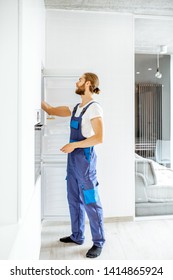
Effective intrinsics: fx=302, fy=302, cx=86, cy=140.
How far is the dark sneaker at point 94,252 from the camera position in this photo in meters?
2.39

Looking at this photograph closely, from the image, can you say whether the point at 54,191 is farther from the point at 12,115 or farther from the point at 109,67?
the point at 12,115

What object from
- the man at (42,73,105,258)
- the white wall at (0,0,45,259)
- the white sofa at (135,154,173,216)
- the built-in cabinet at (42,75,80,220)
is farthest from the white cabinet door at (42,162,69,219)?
the white wall at (0,0,45,259)

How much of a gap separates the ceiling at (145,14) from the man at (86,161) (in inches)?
36.1

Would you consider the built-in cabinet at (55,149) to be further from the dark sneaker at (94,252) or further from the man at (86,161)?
the dark sneaker at (94,252)

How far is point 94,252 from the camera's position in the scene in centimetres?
242

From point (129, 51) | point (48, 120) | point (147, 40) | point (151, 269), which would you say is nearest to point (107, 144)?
point (48, 120)

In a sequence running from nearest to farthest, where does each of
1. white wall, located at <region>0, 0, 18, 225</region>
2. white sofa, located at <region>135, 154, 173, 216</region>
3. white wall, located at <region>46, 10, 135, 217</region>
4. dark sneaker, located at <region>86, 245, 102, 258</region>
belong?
white wall, located at <region>0, 0, 18, 225</region>, dark sneaker, located at <region>86, 245, 102, 258</region>, white wall, located at <region>46, 10, 135, 217</region>, white sofa, located at <region>135, 154, 173, 216</region>

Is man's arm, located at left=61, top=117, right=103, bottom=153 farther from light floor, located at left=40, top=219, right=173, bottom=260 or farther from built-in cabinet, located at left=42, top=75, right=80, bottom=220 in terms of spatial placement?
light floor, located at left=40, top=219, right=173, bottom=260

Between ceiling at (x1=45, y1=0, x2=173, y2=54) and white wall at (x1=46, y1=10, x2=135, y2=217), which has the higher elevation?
ceiling at (x1=45, y1=0, x2=173, y2=54)

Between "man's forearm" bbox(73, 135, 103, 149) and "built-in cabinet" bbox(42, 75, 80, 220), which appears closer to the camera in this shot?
"man's forearm" bbox(73, 135, 103, 149)

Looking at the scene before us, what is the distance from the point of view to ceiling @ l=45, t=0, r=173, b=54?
296 centimetres

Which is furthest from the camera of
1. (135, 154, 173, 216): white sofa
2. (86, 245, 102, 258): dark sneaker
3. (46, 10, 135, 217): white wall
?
(135, 154, 173, 216): white sofa

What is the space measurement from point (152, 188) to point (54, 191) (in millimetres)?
1173

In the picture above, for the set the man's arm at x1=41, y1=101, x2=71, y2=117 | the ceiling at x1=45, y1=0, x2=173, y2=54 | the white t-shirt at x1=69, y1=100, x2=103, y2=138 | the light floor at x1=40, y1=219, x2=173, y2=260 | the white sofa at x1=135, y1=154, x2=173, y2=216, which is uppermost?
the ceiling at x1=45, y1=0, x2=173, y2=54
